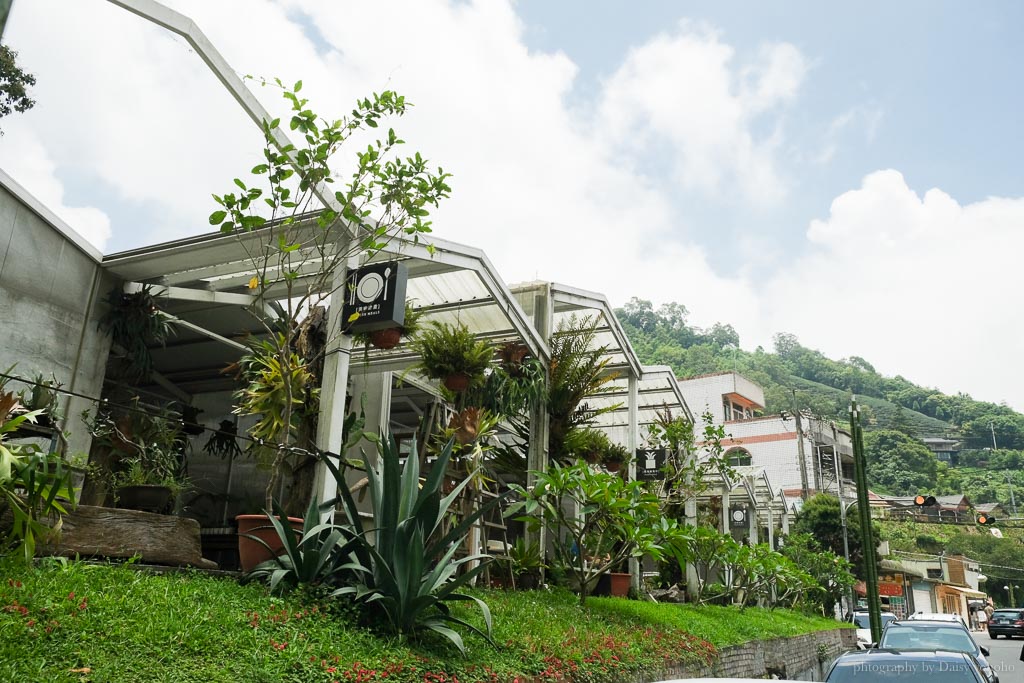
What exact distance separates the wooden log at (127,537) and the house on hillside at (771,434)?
38.6 meters

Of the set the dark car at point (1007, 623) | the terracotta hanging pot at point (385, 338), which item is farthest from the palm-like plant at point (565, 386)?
the dark car at point (1007, 623)

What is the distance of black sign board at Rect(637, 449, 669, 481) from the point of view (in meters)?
14.4

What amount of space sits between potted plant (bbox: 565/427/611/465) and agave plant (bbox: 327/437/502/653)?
21.1 ft

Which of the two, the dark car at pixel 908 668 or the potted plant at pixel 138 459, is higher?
the potted plant at pixel 138 459

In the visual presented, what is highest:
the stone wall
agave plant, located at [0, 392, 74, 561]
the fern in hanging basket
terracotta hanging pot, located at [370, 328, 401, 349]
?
the fern in hanging basket

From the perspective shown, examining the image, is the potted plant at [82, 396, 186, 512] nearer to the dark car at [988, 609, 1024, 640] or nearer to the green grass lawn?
the green grass lawn

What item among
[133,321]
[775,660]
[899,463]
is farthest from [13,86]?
[899,463]

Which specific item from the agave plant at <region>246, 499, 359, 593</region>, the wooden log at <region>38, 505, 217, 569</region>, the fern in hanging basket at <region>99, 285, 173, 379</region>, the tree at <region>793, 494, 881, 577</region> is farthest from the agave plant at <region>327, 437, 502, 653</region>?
the tree at <region>793, 494, 881, 577</region>

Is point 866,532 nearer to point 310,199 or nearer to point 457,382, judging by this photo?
point 457,382

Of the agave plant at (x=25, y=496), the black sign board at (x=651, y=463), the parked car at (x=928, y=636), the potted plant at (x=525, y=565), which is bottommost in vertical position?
the parked car at (x=928, y=636)

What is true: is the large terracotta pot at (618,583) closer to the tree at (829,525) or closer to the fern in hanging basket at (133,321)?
the fern in hanging basket at (133,321)

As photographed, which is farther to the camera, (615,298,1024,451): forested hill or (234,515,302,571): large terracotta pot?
(615,298,1024,451): forested hill

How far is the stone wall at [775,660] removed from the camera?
9188 mm

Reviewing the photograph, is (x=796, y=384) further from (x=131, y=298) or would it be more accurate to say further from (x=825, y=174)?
(x=131, y=298)
